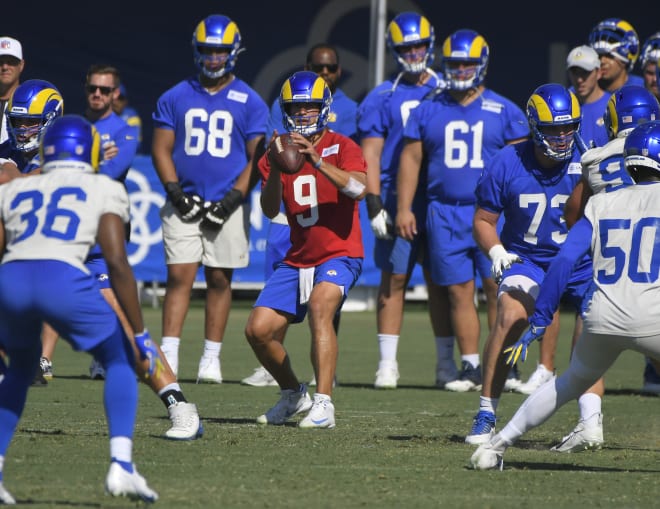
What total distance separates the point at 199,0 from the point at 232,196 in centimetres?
853

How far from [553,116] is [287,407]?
2216 millimetres

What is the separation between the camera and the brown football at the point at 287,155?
24.1 feet

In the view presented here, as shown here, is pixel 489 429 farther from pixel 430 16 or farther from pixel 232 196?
pixel 430 16

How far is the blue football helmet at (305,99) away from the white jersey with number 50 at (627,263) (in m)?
2.36

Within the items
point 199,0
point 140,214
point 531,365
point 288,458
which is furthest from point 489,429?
point 199,0

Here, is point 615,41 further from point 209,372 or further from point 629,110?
point 209,372

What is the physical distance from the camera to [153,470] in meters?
5.85

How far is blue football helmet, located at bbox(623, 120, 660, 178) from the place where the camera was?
598 centimetres

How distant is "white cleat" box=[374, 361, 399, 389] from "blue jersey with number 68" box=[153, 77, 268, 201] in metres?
1.75

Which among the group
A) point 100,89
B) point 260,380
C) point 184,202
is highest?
point 100,89

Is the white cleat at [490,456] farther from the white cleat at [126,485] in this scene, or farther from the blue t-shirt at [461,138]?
the blue t-shirt at [461,138]

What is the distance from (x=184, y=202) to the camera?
9.78m

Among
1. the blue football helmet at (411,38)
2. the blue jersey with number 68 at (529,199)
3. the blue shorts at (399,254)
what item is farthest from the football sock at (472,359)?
the blue jersey with number 68 at (529,199)

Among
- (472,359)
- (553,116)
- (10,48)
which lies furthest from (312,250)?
(10,48)
